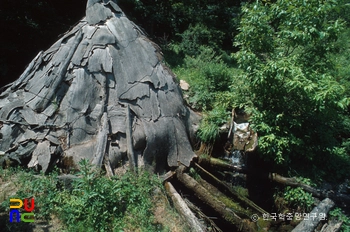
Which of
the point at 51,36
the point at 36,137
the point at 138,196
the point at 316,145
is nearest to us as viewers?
the point at 138,196

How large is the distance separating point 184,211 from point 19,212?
7.80 feet

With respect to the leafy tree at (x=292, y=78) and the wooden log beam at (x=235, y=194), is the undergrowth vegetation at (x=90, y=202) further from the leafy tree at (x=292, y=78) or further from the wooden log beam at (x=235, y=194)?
the leafy tree at (x=292, y=78)

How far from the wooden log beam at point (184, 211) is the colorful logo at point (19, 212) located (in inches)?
84.0

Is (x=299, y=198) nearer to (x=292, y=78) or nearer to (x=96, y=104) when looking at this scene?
(x=292, y=78)

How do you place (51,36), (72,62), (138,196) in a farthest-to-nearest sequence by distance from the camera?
1. (51,36)
2. (72,62)
3. (138,196)

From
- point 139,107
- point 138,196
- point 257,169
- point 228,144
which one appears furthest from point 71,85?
point 257,169

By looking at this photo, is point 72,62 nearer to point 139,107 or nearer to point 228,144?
point 139,107

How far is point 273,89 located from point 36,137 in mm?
4383

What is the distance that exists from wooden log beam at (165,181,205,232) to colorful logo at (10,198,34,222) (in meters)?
2.13

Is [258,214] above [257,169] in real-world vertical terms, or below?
below

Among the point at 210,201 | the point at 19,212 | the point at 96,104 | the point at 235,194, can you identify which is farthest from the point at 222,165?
the point at 19,212

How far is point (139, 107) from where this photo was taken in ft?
19.4

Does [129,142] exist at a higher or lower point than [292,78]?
lower

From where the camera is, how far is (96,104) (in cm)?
579
